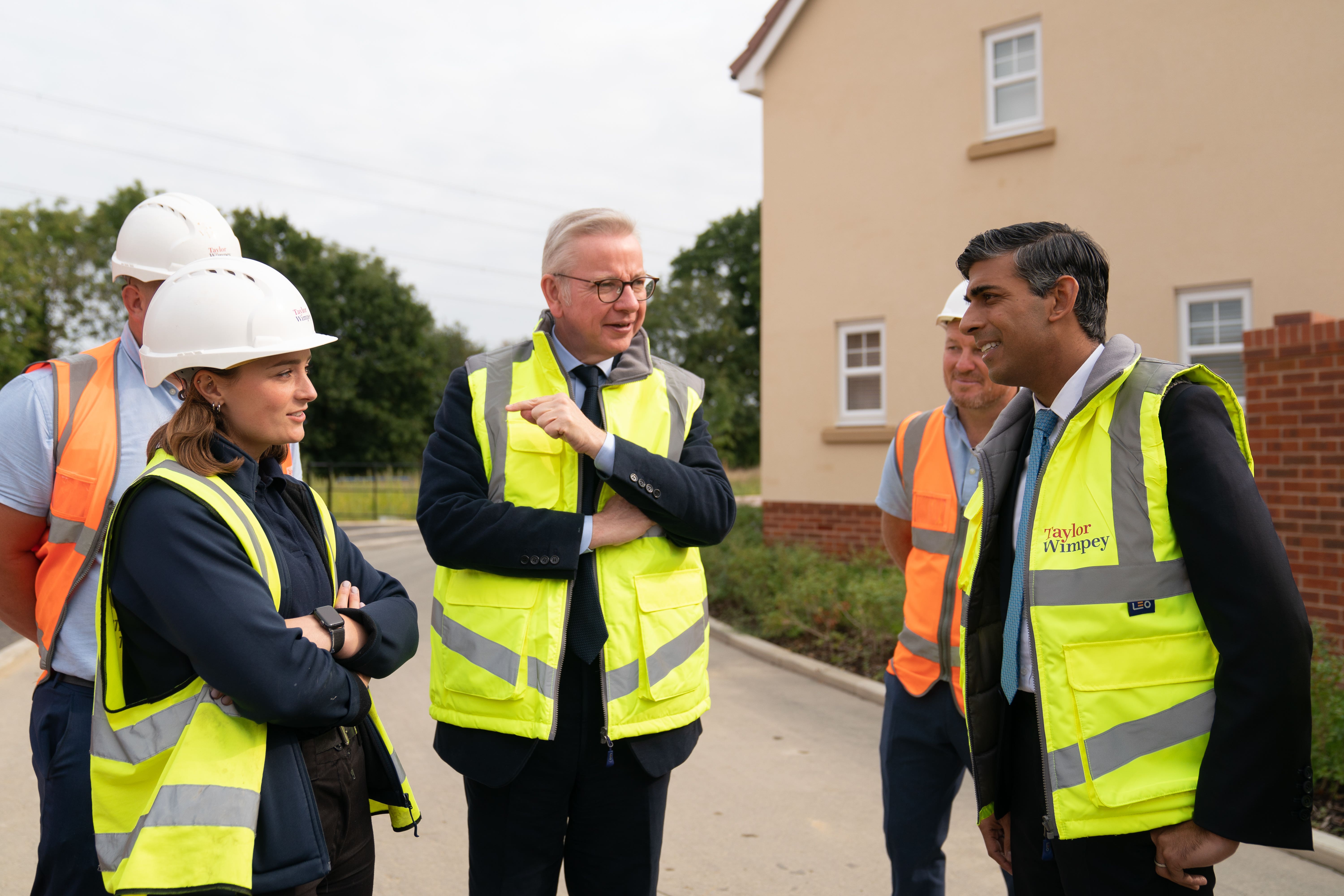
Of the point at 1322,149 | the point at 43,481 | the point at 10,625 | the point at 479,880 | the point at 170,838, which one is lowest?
the point at 479,880

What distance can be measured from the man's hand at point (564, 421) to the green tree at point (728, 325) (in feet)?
151

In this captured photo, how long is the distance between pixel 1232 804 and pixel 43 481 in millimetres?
2850

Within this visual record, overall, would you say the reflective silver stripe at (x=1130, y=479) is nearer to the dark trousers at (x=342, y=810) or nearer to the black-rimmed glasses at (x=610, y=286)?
the black-rimmed glasses at (x=610, y=286)

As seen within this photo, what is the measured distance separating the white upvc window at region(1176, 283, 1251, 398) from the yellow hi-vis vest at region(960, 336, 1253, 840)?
8628mm

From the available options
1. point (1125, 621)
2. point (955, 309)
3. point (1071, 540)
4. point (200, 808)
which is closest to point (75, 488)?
point (200, 808)

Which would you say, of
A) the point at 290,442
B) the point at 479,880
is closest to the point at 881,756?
the point at 479,880

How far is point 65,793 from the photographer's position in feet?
7.66

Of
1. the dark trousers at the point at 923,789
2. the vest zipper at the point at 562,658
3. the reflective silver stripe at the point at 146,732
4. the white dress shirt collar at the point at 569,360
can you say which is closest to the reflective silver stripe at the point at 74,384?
the reflective silver stripe at the point at 146,732

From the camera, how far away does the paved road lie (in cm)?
423

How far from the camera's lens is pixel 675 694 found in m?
2.69

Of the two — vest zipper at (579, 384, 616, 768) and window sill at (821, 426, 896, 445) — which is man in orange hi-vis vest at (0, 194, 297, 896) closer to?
Answer: vest zipper at (579, 384, 616, 768)

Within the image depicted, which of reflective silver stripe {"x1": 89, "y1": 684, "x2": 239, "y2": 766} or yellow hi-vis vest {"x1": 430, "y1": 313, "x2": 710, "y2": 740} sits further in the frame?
yellow hi-vis vest {"x1": 430, "y1": 313, "x2": 710, "y2": 740}

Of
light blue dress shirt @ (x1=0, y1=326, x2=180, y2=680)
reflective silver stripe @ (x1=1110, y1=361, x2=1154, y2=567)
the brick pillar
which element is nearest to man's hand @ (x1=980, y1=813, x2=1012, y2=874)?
reflective silver stripe @ (x1=1110, y1=361, x2=1154, y2=567)

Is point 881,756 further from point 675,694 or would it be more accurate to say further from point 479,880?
point 479,880
